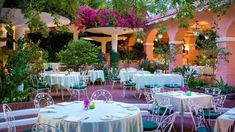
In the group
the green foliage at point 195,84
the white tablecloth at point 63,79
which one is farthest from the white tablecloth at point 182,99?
the green foliage at point 195,84

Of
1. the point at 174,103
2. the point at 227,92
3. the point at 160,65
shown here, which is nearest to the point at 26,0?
the point at 174,103

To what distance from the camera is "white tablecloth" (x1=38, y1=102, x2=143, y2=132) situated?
3916 millimetres

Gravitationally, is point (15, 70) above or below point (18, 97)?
above

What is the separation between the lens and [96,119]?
13.3 ft

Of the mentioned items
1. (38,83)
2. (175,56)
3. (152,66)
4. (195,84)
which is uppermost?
(175,56)

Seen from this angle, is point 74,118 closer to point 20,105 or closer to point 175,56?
point 20,105

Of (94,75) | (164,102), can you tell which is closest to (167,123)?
(164,102)

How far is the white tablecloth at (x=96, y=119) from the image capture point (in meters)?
3.92

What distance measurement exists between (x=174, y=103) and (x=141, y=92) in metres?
5.06

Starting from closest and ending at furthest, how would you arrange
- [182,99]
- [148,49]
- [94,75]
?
[182,99] → [94,75] → [148,49]

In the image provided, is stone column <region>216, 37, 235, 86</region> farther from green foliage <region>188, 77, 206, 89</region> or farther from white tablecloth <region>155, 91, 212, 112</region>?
white tablecloth <region>155, 91, 212, 112</region>

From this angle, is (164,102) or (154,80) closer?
(164,102)

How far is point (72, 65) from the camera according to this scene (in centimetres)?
1453

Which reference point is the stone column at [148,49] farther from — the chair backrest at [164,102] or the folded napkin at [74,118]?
the folded napkin at [74,118]
